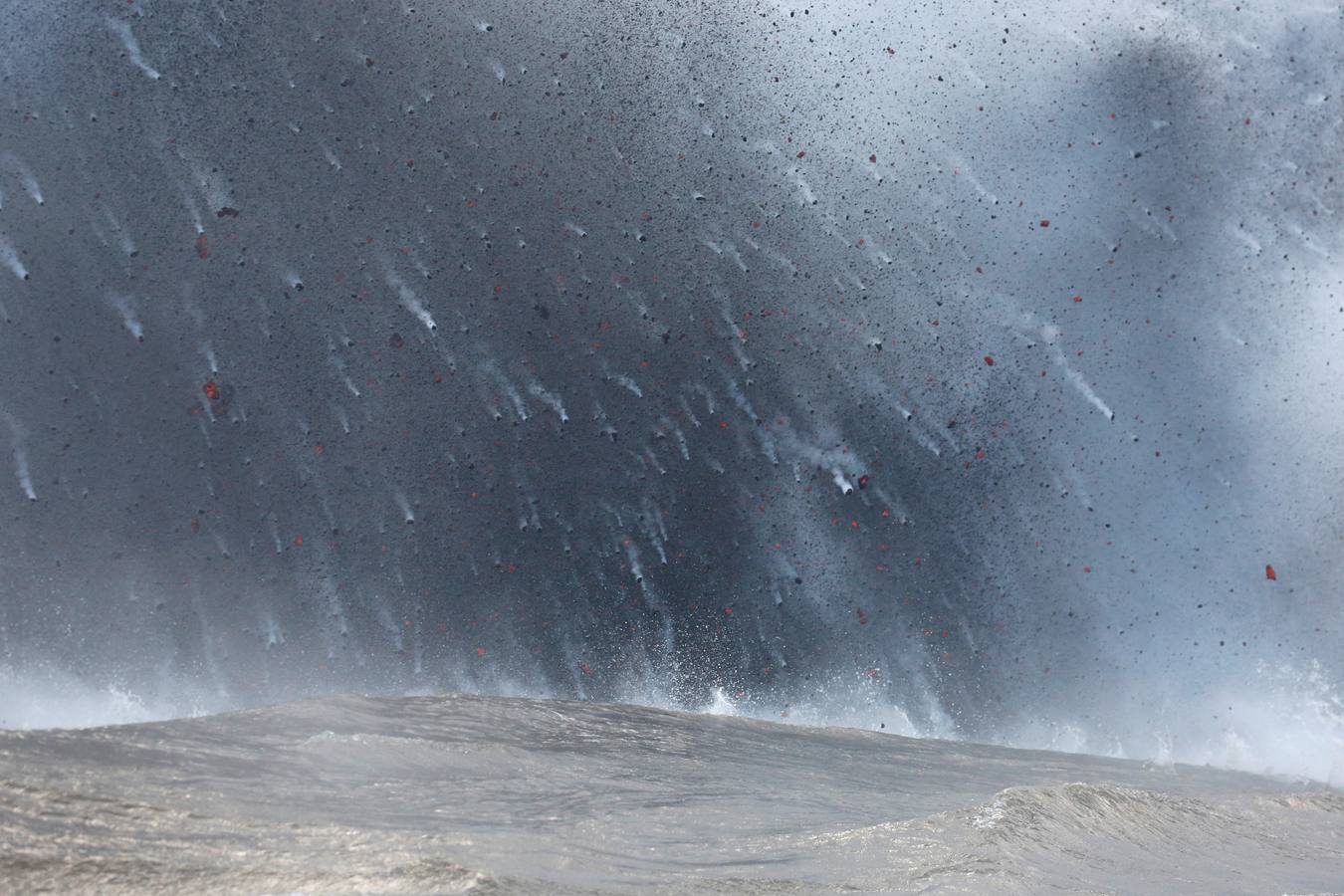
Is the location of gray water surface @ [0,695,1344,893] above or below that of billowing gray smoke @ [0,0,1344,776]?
below

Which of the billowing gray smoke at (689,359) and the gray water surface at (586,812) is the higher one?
the billowing gray smoke at (689,359)

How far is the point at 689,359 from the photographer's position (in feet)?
8.13

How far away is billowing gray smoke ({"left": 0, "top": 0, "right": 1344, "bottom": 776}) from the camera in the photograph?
2.39 meters

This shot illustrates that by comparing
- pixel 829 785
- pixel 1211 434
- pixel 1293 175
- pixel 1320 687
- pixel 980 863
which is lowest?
pixel 980 863

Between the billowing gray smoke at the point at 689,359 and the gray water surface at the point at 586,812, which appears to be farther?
the billowing gray smoke at the point at 689,359

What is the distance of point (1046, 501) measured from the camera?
99.7 inches

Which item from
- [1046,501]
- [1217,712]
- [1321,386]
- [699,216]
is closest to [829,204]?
[699,216]

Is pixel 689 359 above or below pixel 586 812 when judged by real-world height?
above

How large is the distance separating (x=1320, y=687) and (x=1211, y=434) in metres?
0.63

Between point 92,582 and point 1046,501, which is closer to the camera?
point 92,582

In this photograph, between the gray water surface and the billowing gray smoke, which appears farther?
the billowing gray smoke

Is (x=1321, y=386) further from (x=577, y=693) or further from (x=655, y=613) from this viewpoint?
(x=577, y=693)

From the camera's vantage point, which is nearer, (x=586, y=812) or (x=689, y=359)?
(x=586, y=812)

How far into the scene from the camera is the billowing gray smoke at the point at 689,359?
7.85 ft
